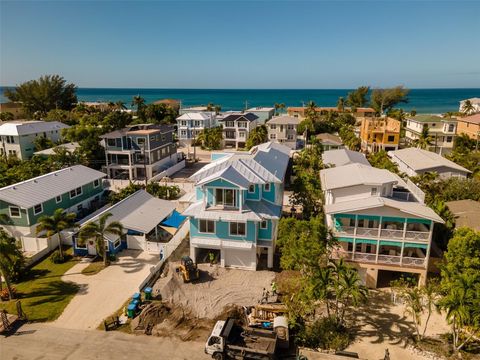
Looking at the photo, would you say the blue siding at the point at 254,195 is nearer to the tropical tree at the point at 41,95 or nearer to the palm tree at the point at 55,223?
the palm tree at the point at 55,223

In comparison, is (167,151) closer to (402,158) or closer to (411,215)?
(402,158)

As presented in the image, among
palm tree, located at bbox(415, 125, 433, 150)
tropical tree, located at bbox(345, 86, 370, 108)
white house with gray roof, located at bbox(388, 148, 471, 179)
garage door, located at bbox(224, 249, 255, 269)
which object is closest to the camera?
garage door, located at bbox(224, 249, 255, 269)

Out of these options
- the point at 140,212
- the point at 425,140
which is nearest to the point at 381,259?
the point at 140,212

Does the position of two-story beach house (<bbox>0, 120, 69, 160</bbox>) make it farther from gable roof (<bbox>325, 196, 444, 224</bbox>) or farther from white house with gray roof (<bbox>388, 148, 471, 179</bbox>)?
white house with gray roof (<bbox>388, 148, 471, 179</bbox>)

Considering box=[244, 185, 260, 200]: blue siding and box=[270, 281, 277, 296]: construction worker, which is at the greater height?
box=[244, 185, 260, 200]: blue siding

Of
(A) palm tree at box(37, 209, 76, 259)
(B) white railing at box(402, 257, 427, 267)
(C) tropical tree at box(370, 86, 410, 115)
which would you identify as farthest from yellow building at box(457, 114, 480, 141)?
(A) palm tree at box(37, 209, 76, 259)

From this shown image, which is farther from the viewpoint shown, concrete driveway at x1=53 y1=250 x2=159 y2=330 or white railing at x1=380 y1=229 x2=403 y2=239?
white railing at x1=380 y1=229 x2=403 y2=239

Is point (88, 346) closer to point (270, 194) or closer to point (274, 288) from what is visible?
point (274, 288)

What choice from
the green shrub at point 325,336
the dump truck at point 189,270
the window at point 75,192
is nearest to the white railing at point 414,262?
the green shrub at point 325,336
